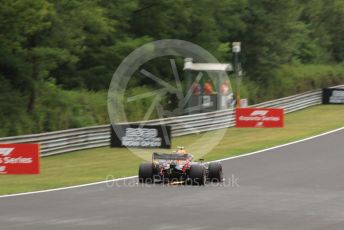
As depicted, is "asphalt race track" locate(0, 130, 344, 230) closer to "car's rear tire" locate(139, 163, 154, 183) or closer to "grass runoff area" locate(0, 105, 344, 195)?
"car's rear tire" locate(139, 163, 154, 183)

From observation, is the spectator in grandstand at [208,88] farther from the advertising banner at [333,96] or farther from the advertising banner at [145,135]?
the advertising banner at [333,96]

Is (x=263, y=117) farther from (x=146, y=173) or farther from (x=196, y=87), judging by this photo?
(x=146, y=173)

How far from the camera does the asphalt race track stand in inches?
512

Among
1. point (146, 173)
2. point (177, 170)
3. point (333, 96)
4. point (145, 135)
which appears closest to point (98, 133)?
point (145, 135)

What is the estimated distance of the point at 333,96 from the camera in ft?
164

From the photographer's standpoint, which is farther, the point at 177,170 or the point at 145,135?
the point at 145,135

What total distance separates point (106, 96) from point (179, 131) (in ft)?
14.6

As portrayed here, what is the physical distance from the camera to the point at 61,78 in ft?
130

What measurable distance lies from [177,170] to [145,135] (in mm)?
A: 7977

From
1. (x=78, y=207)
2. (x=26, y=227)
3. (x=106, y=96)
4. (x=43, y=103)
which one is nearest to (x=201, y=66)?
(x=106, y=96)

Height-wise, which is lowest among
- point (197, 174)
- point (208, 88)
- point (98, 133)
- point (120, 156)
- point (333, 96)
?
point (197, 174)

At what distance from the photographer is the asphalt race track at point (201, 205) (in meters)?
13.0

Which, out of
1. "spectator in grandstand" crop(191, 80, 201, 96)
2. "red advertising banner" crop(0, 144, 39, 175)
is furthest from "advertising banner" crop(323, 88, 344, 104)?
"red advertising banner" crop(0, 144, 39, 175)

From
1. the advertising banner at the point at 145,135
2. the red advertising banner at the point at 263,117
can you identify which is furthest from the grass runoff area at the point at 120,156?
the advertising banner at the point at 145,135
